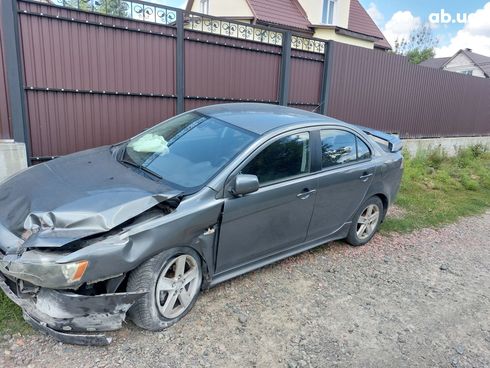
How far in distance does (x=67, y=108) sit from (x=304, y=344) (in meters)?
4.48

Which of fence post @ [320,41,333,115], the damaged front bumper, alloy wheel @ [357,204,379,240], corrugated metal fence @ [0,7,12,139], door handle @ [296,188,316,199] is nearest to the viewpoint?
the damaged front bumper

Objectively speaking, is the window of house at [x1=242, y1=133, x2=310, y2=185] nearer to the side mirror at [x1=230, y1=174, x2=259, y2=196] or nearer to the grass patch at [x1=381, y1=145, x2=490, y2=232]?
the side mirror at [x1=230, y1=174, x2=259, y2=196]

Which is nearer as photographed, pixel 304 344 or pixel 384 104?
pixel 304 344

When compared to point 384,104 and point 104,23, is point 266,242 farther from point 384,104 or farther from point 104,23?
point 384,104

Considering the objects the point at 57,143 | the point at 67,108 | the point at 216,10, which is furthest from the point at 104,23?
the point at 216,10

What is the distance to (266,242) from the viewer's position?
11.3ft

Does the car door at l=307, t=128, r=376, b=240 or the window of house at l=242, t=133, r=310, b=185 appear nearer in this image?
the window of house at l=242, t=133, r=310, b=185

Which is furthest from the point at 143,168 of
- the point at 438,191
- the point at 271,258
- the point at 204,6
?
the point at 204,6

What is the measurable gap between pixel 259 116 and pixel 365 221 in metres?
1.92

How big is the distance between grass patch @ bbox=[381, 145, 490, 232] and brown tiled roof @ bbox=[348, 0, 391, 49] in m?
11.6

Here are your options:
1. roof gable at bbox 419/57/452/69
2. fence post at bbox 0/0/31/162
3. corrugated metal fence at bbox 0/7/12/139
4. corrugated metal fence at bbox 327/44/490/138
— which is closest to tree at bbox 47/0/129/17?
fence post at bbox 0/0/31/162

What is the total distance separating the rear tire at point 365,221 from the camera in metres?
4.48

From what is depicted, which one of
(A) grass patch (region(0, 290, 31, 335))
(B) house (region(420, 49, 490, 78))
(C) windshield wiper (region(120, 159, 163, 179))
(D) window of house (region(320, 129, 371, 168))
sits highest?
(B) house (region(420, 49, 490, 78))

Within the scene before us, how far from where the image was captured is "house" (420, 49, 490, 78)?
3997 cm
